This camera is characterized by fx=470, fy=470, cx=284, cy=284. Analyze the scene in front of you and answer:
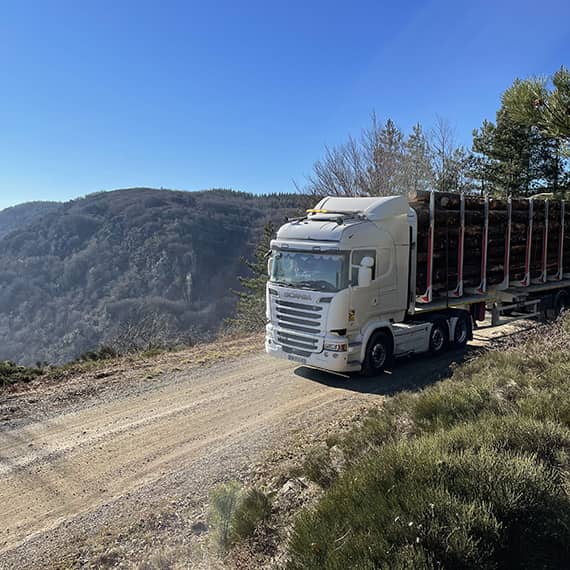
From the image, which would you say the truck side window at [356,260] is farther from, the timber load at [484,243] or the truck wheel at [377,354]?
the timber load at [484,243]

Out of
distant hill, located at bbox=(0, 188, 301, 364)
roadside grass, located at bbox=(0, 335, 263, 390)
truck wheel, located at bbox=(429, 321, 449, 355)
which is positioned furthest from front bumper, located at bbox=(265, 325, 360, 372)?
distant hill, located at bbox=(0, 188, 301, 364)

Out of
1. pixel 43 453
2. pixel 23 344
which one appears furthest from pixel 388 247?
pixel 23 344

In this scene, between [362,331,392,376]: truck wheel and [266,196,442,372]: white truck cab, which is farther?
[362,331,392,376]: truck wheel

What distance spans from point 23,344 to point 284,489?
91.2 m

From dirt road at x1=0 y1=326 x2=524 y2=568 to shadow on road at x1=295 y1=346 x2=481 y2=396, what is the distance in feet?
0.12

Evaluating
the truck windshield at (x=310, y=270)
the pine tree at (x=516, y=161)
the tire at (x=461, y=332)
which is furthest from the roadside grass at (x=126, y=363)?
the pine tree at (x=516, y=161)

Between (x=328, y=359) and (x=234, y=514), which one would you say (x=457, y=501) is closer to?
(x=234, y=514)

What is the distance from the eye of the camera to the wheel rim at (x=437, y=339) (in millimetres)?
10906

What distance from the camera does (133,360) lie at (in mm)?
11594

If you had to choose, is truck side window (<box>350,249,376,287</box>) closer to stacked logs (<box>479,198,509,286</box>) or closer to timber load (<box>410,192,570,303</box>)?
timber load (<box>410,192,570,303</box>)

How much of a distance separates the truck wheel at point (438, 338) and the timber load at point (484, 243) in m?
0.72

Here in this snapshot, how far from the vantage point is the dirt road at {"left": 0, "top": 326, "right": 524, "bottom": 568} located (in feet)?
15.7

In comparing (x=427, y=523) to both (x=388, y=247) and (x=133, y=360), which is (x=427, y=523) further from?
(x=133, y=360)

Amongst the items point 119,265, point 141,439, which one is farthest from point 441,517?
point 119,265
